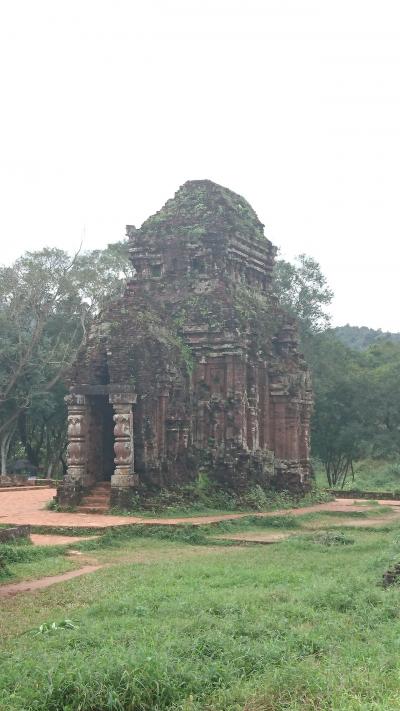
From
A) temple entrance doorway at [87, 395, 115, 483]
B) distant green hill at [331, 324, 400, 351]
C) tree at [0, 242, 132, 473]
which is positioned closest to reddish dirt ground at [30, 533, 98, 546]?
temple entrance doorway at [87, 395, 115, 483]

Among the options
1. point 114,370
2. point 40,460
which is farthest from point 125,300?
point 40,460

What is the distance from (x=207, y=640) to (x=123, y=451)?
11.0 m

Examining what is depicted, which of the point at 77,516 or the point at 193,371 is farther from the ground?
the point at 193,371

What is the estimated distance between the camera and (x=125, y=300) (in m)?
18.9

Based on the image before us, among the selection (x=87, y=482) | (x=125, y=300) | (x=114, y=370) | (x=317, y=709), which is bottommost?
(x=317, y=709)

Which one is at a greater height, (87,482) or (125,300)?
(125,300)

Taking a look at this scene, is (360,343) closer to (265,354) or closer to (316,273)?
(316,273)

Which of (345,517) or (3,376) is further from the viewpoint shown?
(3,376)

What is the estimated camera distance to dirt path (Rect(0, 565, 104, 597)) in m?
8.95

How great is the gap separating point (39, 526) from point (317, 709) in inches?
409

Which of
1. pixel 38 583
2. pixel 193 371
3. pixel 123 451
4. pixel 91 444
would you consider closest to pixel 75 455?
pixel 91 444

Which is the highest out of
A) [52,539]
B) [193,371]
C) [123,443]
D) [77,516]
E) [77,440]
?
[193,371]

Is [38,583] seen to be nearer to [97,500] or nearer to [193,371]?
[97,500]

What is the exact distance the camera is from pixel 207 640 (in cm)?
595
